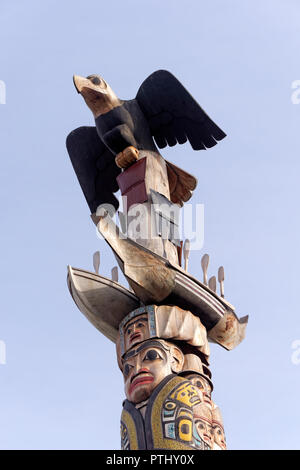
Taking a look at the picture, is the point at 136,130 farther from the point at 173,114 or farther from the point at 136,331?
the point at 136,331

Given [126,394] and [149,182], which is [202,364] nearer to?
[126,394]

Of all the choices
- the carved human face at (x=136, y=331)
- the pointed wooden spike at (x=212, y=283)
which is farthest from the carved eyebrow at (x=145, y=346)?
the pointed wooden spike at (x=212, y=283)

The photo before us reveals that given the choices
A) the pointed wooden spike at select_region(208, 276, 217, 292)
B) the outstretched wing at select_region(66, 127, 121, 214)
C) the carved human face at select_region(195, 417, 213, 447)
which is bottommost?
the carved human face at select_region(195, 417, 213, 447)

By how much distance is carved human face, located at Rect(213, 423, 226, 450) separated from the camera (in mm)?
13641

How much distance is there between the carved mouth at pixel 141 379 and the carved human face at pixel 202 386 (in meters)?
0.71

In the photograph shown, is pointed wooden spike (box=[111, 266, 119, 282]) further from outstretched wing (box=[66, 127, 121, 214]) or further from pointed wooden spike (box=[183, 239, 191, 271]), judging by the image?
outstretched wing (box=[66, 127, 121, 214])

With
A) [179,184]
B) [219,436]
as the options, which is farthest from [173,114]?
[219,436]

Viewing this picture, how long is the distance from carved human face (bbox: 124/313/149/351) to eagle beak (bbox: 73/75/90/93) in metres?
4.81

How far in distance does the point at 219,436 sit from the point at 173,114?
6.77m

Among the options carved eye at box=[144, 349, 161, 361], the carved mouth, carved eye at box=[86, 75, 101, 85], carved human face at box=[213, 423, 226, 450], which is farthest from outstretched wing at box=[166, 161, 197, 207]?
carved human face at box=[213, 423, 226, 450]

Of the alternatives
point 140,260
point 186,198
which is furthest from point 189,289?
point 186,198

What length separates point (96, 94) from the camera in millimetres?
17047

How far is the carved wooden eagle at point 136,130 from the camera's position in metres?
17.1
